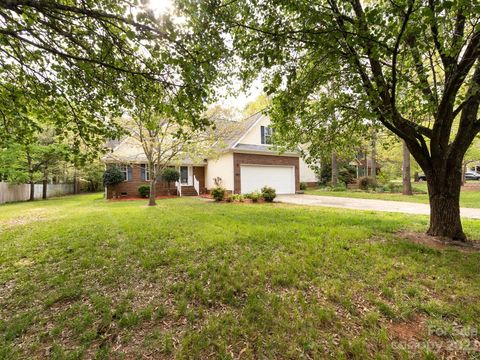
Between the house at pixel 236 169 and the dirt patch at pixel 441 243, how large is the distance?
10820 millimetres

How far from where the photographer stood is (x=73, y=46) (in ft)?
14.5

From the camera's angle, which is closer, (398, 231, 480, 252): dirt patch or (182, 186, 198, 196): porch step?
→ (398, 231, 480, 252): dirt patch

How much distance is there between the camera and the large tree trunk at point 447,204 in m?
4.99

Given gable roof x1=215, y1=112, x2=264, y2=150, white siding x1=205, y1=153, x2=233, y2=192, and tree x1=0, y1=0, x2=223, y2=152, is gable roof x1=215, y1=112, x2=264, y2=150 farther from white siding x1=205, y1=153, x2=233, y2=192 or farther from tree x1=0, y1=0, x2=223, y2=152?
tree x1=0, y1=0, x2=223, y2=152

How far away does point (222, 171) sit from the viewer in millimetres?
17078

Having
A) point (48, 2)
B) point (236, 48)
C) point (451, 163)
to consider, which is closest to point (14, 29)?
point (48, 2)

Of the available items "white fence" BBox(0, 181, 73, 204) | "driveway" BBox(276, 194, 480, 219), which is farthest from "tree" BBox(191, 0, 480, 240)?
"white fence" BBox(0, 181, 73, 204)

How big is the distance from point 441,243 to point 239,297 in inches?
182

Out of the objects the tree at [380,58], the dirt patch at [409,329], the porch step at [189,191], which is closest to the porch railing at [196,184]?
the porch step at [189,191]

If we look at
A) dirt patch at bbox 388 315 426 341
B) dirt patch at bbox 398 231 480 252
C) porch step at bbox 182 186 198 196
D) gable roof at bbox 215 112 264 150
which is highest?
gable roof at bbox 215 112 264 150

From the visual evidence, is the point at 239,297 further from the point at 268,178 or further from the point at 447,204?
the point at 268,178

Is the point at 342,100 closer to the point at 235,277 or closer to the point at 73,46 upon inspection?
the point at 235,277

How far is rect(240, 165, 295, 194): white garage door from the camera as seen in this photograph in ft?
53.6

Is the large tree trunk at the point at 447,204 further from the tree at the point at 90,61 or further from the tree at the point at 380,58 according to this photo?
the tree at the point at 90,61
